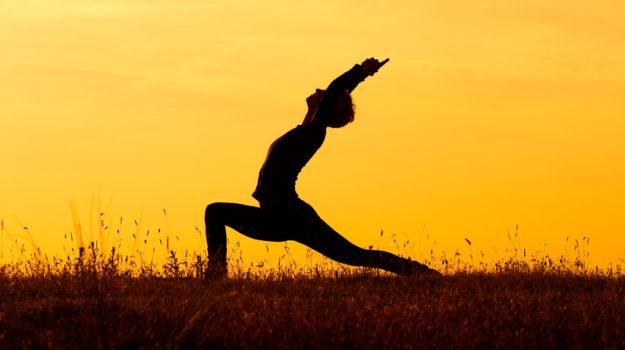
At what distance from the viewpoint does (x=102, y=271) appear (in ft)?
41.1

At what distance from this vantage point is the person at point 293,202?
12352mm

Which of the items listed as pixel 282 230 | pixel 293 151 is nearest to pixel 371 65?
pixel 293 151

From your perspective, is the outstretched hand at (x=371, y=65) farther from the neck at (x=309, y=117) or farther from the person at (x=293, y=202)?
the neck at (x=309, y=117)

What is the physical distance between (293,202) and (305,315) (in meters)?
3.13

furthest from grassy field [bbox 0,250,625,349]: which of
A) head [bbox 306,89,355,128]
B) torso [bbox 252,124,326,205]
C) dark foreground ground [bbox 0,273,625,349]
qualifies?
head [bbox 306,89,355,128]

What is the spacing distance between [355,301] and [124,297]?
237 cm

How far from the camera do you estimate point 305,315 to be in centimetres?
945

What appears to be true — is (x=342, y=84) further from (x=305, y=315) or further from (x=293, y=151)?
(x=305, y=315)

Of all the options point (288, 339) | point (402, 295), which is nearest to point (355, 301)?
point (402, 295)

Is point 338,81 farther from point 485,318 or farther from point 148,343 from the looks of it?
point 148,343

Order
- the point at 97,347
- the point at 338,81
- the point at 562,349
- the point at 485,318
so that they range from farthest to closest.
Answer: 1. the point at 338,81
2. the point at 485,318
3. the point at 562,349
4. the point at 97,347

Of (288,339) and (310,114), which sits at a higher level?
(310,114)

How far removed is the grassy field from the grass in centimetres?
2

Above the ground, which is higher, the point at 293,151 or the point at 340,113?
the point at 340,113
